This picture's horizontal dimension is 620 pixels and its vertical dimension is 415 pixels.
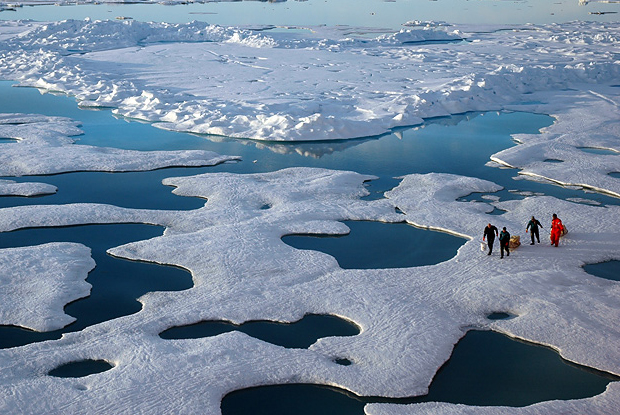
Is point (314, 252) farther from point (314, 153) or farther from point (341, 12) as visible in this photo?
point (341, 12)

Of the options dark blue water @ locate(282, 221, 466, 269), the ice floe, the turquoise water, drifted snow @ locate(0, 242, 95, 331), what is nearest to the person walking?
dark blue water @ locate(282, 221, 466, 269)

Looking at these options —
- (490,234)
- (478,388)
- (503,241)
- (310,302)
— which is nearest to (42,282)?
(310,302)

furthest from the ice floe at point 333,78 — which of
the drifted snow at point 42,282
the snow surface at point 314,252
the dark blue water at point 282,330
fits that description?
the drifted snow at point 42,282

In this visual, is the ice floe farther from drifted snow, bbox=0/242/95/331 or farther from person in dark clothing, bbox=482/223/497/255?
drifted snow, bbox=0/242/95/331

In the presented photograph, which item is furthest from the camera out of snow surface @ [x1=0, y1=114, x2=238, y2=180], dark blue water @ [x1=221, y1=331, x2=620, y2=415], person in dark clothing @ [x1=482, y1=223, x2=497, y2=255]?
snow surface @ [x1=0, y1=114, x2=238, y2=180]

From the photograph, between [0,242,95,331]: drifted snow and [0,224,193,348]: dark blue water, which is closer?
[0,224,193,348]: dark blue water

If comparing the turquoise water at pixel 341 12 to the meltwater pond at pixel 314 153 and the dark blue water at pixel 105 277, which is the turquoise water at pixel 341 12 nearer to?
the meltwater pond at pixel 314 153

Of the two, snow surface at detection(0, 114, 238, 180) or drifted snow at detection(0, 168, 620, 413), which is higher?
snow surface at detection(0, 114, 238, 180)

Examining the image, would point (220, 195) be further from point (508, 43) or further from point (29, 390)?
point (508, 43)
